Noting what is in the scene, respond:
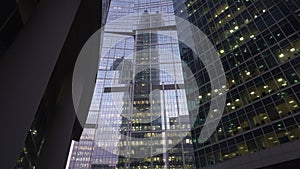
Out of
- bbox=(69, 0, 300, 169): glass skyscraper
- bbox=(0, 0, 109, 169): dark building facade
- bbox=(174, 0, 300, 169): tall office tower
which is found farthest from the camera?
bbox=(69, 0, 300, 169): glass skyscraper

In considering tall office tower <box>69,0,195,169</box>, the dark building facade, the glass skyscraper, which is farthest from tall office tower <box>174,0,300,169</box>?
tall office tower <box>69,0,195,169</box>

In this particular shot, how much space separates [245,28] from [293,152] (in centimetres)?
2135

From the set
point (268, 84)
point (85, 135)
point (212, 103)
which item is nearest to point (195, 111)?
point (212, 103)

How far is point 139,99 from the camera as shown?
370 ft

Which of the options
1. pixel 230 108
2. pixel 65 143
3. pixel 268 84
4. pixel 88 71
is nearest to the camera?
pixel 65 143

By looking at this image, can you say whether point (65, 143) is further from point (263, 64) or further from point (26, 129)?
point (263, 64)

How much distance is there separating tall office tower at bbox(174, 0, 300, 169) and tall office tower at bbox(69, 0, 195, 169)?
141 ft

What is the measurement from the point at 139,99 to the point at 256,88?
A: 8368 cm

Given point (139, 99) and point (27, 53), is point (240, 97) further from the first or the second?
point (139, 99)

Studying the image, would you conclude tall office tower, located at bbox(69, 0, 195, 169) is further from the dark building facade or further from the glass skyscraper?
the dark building facade

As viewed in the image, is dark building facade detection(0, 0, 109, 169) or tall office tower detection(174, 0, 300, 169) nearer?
dark building facade detection(0, 0, 109, 169)

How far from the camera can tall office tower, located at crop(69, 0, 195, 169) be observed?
95.7 m

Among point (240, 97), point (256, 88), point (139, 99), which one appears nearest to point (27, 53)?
point (256, 88)

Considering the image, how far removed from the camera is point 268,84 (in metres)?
31.0
